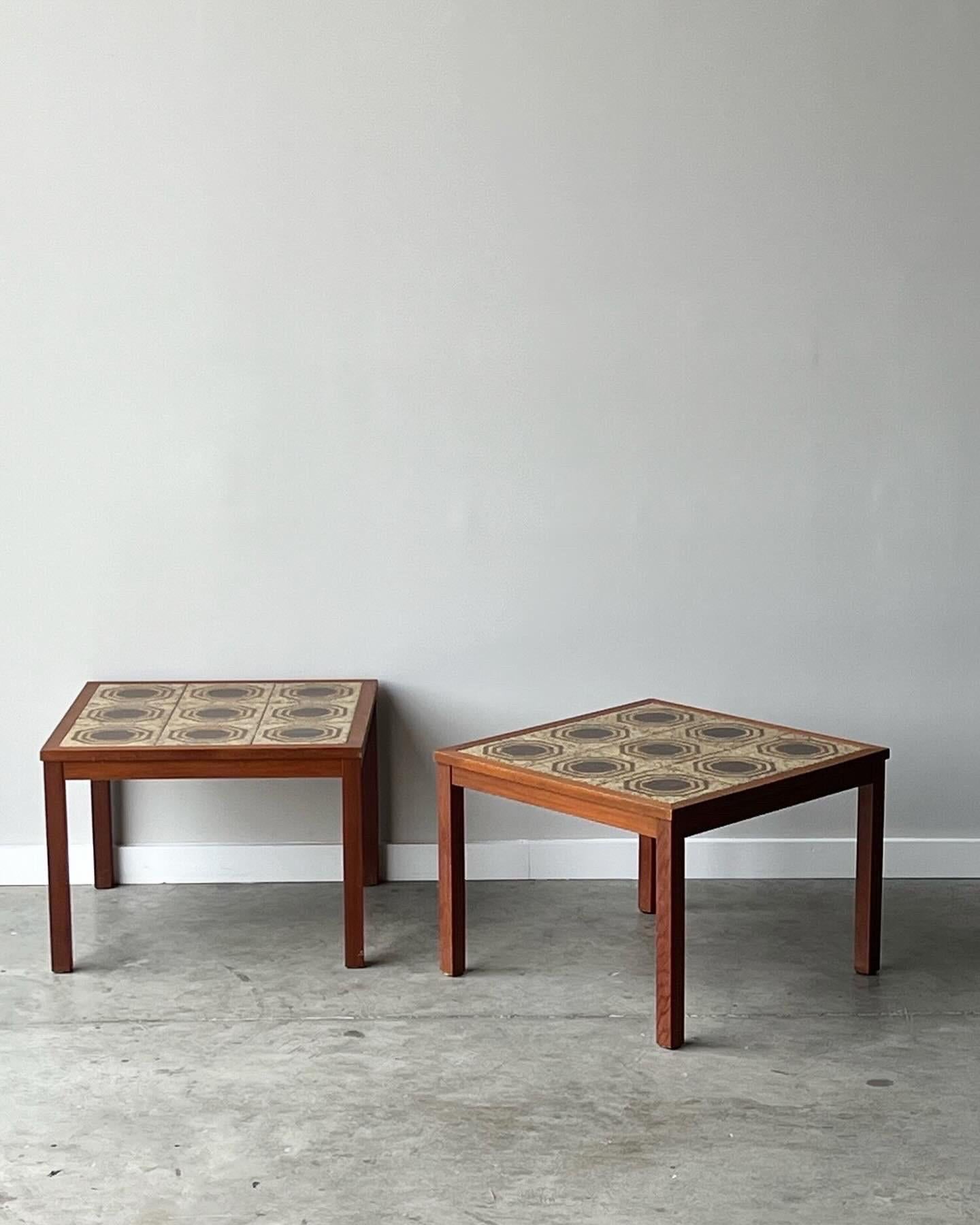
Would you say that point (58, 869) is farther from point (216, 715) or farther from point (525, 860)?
point (525, 860)

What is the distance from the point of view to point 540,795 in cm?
310

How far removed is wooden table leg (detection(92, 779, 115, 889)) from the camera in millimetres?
3799

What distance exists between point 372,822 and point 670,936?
1.12 m

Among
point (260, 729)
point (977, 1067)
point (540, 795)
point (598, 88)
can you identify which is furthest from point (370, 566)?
point (977, 1067)

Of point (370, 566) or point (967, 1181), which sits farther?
point (370, 566)

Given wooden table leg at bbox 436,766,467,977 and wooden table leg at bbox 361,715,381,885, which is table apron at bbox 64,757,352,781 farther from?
wooden table leg at bbox 361,715,381,885

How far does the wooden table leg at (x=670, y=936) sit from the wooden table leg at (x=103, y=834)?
1493mm

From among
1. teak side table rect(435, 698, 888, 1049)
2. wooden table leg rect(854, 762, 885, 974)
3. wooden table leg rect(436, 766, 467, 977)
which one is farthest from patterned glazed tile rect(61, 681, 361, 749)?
wooden table leg rect(854, 762, 885, 974)

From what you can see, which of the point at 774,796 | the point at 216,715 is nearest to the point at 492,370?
the point at 216,715

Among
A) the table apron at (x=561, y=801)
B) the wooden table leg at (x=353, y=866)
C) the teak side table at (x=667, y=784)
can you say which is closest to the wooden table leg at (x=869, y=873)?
the teak side table at (x=667, y=784)

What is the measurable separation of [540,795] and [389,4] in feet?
5.90

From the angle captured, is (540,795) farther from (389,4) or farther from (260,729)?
(389,4)

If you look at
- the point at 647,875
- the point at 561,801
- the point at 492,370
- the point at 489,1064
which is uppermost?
the point at 492,370

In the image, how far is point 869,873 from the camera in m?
3.27
